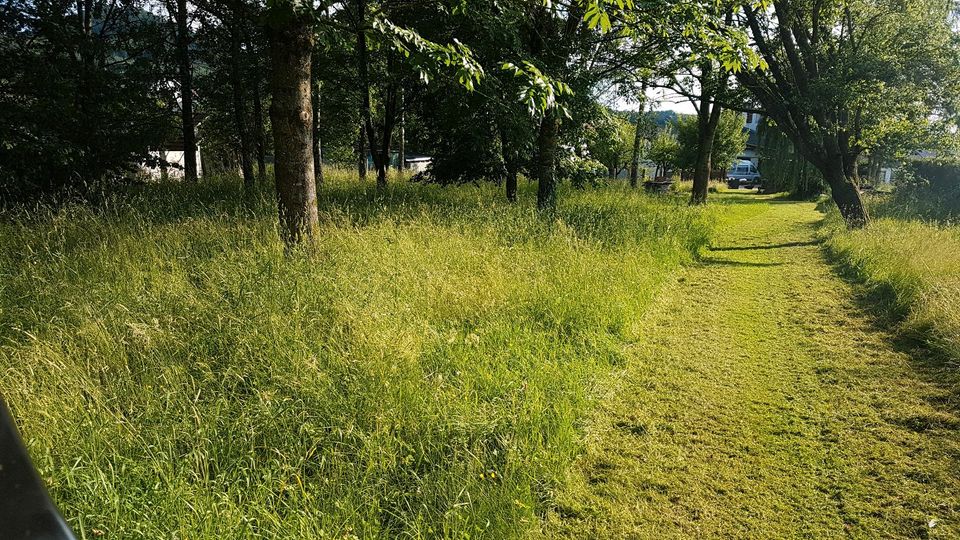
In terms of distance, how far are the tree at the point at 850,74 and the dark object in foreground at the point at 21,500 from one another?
1437 cm

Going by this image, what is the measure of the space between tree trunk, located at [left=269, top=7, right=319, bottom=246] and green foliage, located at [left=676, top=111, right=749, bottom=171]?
32803mm

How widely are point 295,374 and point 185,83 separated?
1336cm

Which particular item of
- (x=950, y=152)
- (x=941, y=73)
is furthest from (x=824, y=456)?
(x=950, y=152)

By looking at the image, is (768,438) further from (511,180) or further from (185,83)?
(185,83)

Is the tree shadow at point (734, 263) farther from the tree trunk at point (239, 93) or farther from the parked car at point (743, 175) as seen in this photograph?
the parked car at point (743, 175)

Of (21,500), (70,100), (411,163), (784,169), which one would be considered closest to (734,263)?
(21,500)

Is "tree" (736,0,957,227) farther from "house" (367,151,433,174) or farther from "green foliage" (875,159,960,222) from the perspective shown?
"house" (367,151,433,174)

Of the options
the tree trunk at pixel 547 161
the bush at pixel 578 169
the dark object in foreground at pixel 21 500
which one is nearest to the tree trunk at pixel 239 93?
the tree trunk at pixel 547 161

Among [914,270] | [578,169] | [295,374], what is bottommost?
[295,374]

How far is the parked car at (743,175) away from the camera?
4194 cm

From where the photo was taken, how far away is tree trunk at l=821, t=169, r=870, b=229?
42.2 ft

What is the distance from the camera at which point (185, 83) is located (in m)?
13.5

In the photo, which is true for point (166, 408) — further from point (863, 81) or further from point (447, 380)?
point (863, 81)

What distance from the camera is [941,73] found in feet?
40.9
